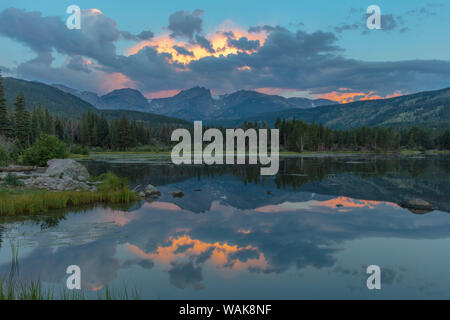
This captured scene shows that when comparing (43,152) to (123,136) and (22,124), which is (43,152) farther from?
(123,136)

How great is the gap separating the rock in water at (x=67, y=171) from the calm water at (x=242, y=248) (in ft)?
40.8

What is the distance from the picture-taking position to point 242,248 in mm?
13039

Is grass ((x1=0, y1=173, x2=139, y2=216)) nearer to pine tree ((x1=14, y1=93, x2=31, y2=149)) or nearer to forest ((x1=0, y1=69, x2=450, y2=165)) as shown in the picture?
pine tree ((x1=14, y1=93, x2=31, y2=149))

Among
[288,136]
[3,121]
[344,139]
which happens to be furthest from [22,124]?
[344,139]

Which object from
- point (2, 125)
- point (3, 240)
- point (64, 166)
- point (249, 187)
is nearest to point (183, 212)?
point (3, 240)

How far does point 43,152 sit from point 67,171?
53.4 ft

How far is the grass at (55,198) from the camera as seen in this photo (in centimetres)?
1850

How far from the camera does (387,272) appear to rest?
34.2 ft

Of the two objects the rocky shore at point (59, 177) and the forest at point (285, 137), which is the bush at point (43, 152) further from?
the forest at point (285, 137)

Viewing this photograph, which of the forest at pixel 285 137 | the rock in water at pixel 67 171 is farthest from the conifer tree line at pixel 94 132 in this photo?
the rock in water at pixel 67 171

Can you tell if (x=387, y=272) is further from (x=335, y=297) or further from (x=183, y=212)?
(x=183, y=212)

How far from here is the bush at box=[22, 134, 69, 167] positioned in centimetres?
4341

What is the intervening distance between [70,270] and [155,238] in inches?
178

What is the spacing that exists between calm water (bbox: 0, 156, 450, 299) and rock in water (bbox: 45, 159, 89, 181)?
12445 millimetres
